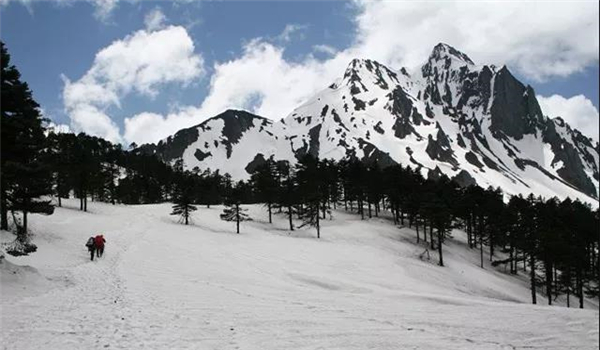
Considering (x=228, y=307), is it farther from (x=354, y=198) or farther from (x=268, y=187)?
(x=354, y=198)

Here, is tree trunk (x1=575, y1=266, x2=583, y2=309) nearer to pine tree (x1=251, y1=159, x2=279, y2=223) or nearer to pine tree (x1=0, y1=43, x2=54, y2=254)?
pine tree (x1=251, y1=159, x2=279, y2=223)

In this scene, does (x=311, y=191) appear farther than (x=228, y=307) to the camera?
Yes

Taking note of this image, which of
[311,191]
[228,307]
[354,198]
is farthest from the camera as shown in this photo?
[354,198]

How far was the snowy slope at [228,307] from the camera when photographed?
13039 mm

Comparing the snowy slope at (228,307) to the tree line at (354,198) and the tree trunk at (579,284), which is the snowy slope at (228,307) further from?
the tree trunk at (579,284)

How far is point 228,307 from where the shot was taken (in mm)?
18188

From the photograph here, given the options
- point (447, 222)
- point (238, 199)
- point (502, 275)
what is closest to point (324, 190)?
point (238, 199)

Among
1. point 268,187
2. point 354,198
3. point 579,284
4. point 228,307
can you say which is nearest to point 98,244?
point 228,307

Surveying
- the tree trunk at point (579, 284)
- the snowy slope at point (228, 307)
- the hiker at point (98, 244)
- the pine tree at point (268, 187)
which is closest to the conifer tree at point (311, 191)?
the pine tree at point (268, 187)

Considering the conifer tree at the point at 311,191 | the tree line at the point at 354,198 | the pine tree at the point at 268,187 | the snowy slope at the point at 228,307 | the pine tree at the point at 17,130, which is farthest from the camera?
the pine tree at the point at 268,187

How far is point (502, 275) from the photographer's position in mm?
62000

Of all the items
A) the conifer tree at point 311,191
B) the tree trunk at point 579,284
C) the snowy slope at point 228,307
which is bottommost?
the tree trunk at point 579,284

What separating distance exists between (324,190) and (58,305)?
6990 cm

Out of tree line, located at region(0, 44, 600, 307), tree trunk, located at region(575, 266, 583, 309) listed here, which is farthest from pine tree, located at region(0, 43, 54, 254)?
tree trunk, located at region(575, 266, 583, 309)
